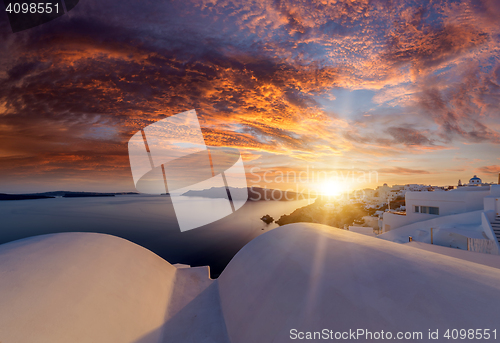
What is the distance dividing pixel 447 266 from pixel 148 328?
865 cm

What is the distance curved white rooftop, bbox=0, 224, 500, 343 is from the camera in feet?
13.6

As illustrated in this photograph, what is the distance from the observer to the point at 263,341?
5.17 m

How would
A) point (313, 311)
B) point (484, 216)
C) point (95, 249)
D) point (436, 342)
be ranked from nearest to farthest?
point (436, 342), point (313, 311), point (95, 249), point (484, 216)

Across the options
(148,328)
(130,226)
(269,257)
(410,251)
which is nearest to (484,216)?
(410,251)

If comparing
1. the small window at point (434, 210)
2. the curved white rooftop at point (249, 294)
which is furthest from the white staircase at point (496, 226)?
the curved white rooftop at point (249, 294)

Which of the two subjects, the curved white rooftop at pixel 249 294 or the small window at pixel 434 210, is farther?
the small window at pixel 434 210

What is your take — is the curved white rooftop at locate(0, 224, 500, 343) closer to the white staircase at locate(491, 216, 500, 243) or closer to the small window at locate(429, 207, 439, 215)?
the white staircase at locate(491, 216, 500, 243)

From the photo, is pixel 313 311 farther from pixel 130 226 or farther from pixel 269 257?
pixel 130 226

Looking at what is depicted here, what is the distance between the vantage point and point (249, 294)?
7324mm

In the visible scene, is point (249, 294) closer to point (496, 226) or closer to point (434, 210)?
point (496, 226)

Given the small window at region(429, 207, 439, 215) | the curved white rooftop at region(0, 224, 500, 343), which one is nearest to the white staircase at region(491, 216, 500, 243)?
the small window at region(429, 207, 439, 215)

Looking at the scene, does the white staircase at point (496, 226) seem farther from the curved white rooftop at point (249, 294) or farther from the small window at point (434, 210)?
the curved white rooftop at point (249, 294)

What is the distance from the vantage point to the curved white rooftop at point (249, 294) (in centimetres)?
414

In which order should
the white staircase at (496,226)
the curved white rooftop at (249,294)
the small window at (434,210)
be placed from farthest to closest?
the small window at (434,210)
the white staircase at (496,226)
the curved white rooftop at (249,294)
